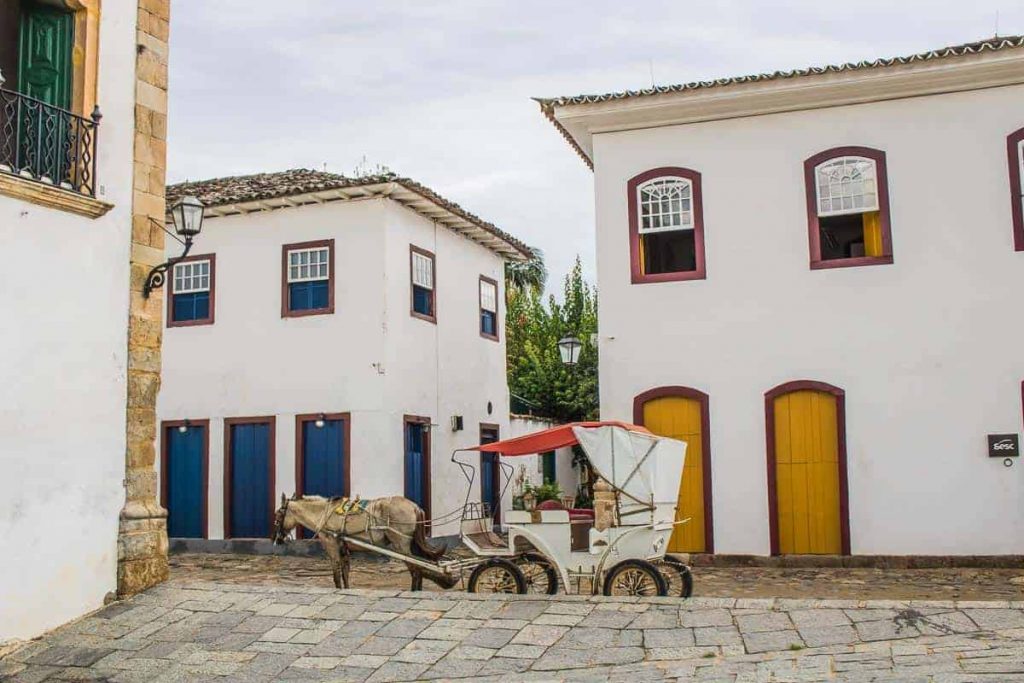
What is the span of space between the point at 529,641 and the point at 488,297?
13.4 m

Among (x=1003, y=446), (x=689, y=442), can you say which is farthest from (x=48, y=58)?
(x=1003, y=446)

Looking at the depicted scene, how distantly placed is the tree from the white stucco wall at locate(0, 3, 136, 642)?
15.0 metres

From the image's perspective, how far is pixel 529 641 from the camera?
895 cm

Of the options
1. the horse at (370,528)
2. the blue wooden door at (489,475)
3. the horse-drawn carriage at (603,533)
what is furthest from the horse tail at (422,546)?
the blue wooden door at (489,475)

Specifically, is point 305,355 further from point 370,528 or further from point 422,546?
point 422,546

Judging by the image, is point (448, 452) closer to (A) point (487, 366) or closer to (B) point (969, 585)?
(A) point (487, 366)

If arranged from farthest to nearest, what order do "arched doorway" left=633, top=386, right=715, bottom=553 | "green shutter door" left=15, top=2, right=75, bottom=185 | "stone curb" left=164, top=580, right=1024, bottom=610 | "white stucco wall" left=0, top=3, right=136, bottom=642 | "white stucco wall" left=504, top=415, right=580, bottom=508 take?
"white stucco wall" left=504, top=415, right=580, bottom=508 < "arched doorway" left=633, top=386, right=715, bottom=553 < "green shutter door" left=15, top=2, right=75, bottom=185 < "white stucco wall" left=0, top=3, right=136, bottom=642 < "stone curb" left=164, top=580, right=1024, bottom=610

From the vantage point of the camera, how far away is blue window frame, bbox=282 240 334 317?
1792 cm

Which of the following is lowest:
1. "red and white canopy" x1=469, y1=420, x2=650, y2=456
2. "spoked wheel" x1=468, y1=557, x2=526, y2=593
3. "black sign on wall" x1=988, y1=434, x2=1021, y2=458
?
"spoked wheel" x1=468, y1=557, x2=526, y2=593

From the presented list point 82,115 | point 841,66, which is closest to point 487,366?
point 841,66

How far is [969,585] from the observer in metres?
12.2

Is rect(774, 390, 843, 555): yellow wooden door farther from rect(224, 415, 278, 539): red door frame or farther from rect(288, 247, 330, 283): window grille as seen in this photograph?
rect(224, 415, 278, 539): red door frame

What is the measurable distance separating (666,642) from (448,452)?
10957 millimetres

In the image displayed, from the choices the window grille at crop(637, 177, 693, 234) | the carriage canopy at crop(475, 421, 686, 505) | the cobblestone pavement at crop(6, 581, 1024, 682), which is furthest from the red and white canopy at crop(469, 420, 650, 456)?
the window grille at crop(637, 177, 693, 234)
